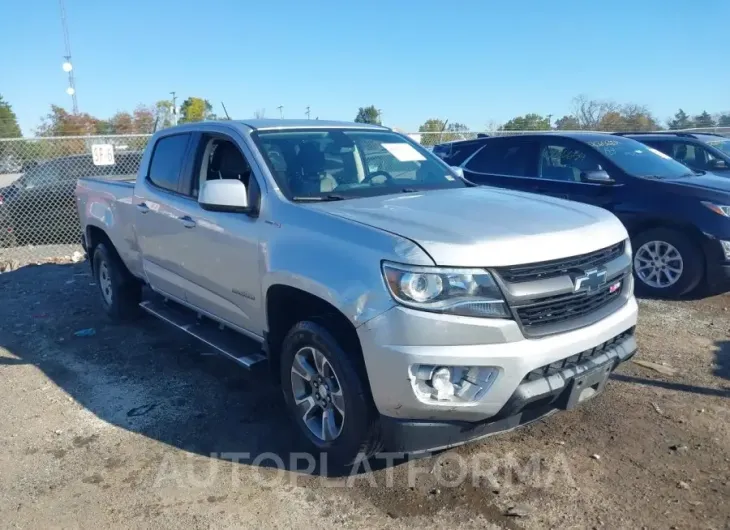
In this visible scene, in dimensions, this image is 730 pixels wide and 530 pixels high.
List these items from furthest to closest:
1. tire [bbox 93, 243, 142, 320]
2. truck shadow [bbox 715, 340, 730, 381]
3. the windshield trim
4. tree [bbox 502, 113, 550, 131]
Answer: tree [bbox 502, 113, 550, 131]
tire [bbox 93, 243, 142, 320]
truck shadow [bbox 715, 340, 730, 381]
the windshield trim

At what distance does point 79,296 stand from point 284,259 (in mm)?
5124

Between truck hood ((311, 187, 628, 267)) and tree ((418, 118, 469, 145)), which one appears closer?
truck hood ((311, 187, 628, 267))

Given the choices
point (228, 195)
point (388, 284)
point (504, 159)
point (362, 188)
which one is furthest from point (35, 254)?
point (388, 284)

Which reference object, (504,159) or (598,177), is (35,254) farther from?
(598,177)

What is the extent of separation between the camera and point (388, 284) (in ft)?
9.99

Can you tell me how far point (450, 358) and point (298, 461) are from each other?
1291 millimetres

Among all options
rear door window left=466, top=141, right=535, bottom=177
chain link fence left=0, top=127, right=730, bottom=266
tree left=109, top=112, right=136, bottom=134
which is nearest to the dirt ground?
rear door window left=466, top=141, right=535, bottom=177

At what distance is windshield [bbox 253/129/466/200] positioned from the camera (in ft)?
13.4

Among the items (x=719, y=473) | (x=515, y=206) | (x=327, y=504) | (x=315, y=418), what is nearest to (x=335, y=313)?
(x=315, y=418)

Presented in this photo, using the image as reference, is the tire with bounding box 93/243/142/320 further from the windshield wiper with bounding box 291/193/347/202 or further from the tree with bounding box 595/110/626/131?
the tree with bounding box 595/110/626/131

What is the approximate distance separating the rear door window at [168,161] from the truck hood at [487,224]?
1.82 m

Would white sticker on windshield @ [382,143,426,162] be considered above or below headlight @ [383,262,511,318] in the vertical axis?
above

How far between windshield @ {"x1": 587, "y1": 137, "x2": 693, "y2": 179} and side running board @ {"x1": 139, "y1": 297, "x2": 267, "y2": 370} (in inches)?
188

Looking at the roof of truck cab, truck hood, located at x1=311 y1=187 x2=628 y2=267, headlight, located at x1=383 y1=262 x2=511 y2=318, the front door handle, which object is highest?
the roof of truck cab
